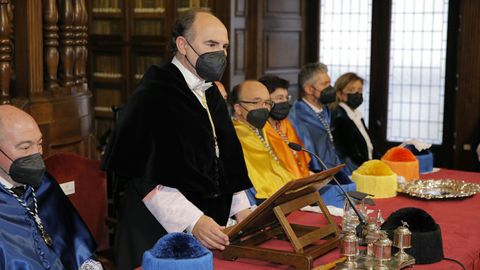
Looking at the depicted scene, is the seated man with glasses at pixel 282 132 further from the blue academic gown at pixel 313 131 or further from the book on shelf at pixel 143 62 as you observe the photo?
the book on shelf at pixel 143 62

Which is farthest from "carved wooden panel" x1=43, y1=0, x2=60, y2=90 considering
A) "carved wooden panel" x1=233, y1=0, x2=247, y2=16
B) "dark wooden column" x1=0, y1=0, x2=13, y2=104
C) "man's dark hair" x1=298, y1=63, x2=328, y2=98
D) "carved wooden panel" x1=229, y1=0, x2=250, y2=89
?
"carved wooden panel" x1=233, y1=0, x2=247, y2=16

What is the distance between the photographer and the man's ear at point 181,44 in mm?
3023

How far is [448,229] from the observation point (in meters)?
3.32

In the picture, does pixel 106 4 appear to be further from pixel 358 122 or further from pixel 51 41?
pixel 51 41

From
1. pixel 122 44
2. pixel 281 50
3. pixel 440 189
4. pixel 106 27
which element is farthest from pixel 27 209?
pixel 106 27

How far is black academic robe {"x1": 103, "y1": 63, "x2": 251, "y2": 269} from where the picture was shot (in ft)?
9.56

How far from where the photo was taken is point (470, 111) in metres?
7.67

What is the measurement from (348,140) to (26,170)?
3.06m

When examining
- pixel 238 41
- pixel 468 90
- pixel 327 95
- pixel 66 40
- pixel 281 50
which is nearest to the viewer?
pixel 66 40

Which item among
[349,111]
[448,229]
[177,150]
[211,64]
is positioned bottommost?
[448,229]

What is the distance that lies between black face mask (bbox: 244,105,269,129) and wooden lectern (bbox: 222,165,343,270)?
88 centimetres

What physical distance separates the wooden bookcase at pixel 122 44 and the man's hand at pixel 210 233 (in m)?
5.54

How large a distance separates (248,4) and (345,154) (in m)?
2.98

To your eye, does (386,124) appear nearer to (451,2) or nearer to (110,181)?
(451,2)
